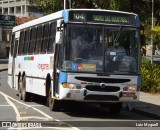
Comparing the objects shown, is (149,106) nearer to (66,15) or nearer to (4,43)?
(66,15)

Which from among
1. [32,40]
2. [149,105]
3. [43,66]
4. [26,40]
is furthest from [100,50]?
[26,40]

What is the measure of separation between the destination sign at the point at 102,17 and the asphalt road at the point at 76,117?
9.30 feet

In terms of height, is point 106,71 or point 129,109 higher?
point 106,71

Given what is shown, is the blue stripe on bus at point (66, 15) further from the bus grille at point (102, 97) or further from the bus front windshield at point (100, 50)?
the bus grille at point (102, 97)

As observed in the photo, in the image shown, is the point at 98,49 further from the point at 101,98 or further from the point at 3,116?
the point at 3,116

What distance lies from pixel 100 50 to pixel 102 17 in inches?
40.9

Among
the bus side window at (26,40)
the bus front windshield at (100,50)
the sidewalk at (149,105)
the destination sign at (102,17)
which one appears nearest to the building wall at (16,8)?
the sidewalk at (149,105)

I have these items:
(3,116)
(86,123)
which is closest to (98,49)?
(86,123)

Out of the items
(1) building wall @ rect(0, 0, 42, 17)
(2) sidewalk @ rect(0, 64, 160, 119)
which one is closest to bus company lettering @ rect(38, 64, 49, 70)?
(2) sidewalk @ rect(0, 64, 160, 119)

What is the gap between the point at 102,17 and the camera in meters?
15.2

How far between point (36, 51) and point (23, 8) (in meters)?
119

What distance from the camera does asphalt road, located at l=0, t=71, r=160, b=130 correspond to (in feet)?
43.0

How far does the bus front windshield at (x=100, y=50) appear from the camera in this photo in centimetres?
1470

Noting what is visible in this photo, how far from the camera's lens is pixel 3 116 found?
14711 millimetres
